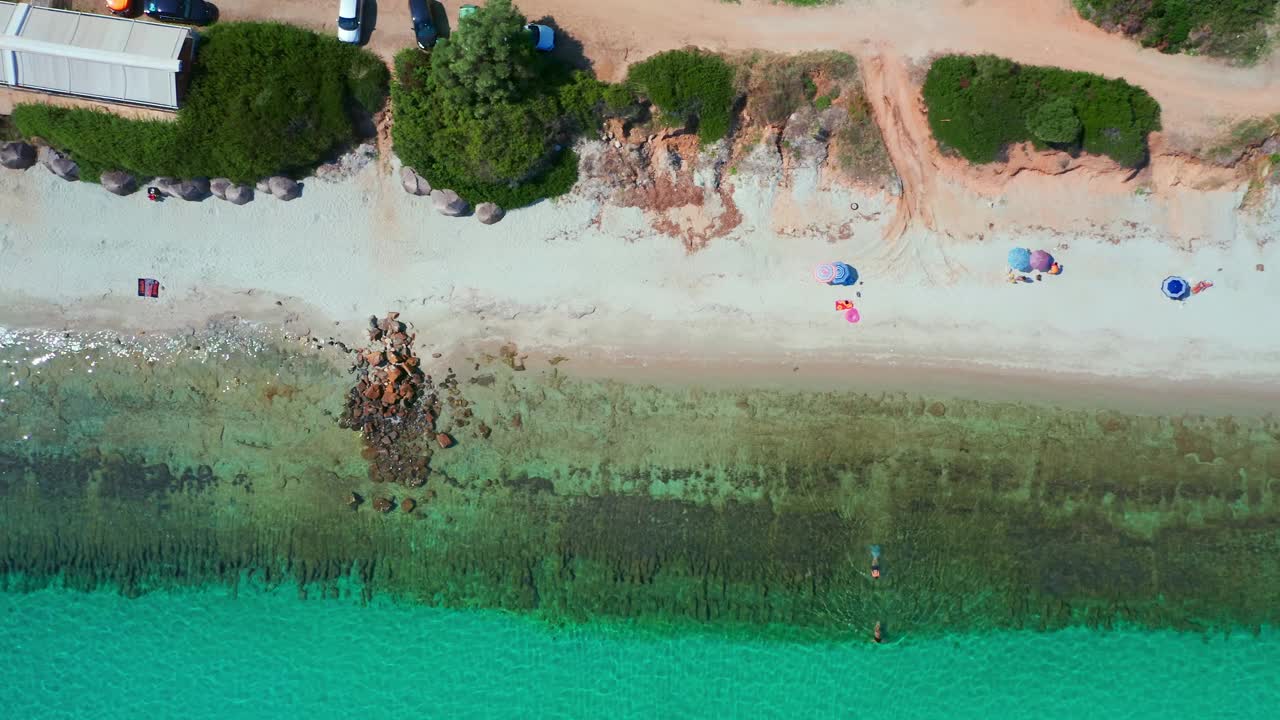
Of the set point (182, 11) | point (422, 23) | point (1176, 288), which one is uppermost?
point (182, 11)

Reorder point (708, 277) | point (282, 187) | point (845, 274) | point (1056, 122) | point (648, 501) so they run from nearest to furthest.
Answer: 1. point (1056, 122)
2. point (845, 274)
3. point (282, 187)
4. point (708, 277)
5. point (648, 501)

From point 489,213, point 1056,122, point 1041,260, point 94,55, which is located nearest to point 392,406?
point 489,213

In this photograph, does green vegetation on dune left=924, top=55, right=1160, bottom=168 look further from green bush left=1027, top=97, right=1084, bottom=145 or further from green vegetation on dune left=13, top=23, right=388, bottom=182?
green vegetation on dune left=13, top=23, right=388, bottom=182

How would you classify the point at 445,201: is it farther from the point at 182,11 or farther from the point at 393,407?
the point at 182,11

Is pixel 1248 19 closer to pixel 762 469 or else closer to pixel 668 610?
pixel 762 469

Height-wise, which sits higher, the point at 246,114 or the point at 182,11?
the point at 182,11

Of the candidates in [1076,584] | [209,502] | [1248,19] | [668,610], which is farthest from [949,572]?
[209,502]

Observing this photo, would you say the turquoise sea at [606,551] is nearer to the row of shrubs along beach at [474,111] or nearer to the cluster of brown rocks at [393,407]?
the cluster of brown rocks at [393,407]
